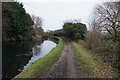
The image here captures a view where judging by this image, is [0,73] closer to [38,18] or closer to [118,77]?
[118,77]

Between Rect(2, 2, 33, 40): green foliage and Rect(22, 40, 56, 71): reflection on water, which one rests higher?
Rect(2, 2, 33, 40): green foliage

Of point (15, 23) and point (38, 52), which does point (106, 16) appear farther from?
point (15, 23)

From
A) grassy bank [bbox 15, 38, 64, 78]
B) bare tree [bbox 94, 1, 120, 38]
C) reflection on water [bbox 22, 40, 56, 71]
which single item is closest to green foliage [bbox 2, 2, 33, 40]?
reflection on water [bbox 22, 40, 56, 71]

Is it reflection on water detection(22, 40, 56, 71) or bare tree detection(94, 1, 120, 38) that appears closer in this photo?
reflection on water detection(22, 40, 56, 71)

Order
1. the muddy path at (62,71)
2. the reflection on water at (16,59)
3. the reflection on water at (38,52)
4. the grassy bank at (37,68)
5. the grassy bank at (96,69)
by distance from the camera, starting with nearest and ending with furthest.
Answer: the muddy path at (62,71)
the grassy bank at (96,69)
the grassy bank at (37,68)
the reflection on water at (16,59)
the reflection on water at (38,52)

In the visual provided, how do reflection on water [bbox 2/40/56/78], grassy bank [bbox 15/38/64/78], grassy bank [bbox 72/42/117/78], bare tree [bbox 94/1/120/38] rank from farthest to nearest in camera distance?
bare tree [bbox 94/1/120/38] → reflection on water [bbox 2/40/56/78] → grassy bank [bbox 15/38/64/78] → grassy bank [bbox 72/42/117/78]

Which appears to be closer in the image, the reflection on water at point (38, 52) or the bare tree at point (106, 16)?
the reflection on water at point (38, 52)

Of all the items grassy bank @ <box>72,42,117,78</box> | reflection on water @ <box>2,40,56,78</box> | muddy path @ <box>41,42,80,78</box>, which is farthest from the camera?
reflection on water @ <box>2,40,56,78</box>

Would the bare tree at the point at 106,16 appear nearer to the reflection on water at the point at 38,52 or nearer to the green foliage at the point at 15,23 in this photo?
the reflection on water at the point at 38,52

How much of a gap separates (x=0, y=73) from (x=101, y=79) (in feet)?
25.8

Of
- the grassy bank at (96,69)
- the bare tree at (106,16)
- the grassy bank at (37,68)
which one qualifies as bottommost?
the grassy bank at (37,68)

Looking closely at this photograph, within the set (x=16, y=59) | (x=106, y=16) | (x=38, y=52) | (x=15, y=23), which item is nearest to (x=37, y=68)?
(x=16, y=59)

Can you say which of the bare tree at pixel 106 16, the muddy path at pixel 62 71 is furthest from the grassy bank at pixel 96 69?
the bare tree at pixel 106 16

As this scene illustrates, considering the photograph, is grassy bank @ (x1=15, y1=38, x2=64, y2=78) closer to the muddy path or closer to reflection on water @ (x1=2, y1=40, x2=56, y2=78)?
the muddy path
